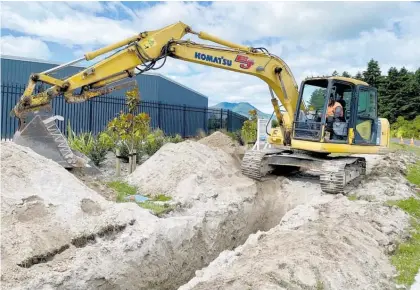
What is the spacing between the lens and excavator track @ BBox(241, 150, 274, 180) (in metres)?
11.3

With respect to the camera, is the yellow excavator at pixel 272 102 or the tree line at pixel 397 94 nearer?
the yellow excavator at pixel 272 102

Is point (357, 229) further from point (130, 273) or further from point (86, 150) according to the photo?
point (86, 150)

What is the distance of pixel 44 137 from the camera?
9.55 meters

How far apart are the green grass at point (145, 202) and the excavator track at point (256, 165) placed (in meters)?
2.80

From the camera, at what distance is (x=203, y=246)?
7.46 metres

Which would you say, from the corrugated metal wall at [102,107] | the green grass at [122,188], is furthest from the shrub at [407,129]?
the green grass at [122,188]

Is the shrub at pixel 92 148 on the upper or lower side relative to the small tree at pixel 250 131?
lower

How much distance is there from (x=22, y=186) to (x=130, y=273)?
7.77 feet

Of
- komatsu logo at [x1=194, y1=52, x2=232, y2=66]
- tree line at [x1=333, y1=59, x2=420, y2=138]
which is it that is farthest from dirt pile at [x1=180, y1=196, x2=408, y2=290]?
tree line at [x1=333, y1=59, x2=420, y2=138]

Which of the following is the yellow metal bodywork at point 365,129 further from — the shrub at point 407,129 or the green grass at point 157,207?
the shrub at point 407,129

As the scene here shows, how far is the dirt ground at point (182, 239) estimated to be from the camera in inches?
193

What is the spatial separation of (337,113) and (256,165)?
2.43 m

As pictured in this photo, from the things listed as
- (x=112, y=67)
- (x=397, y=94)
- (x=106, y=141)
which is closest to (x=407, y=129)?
(x=397, y=94)

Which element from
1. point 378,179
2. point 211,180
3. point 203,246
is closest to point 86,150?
point 211,180
